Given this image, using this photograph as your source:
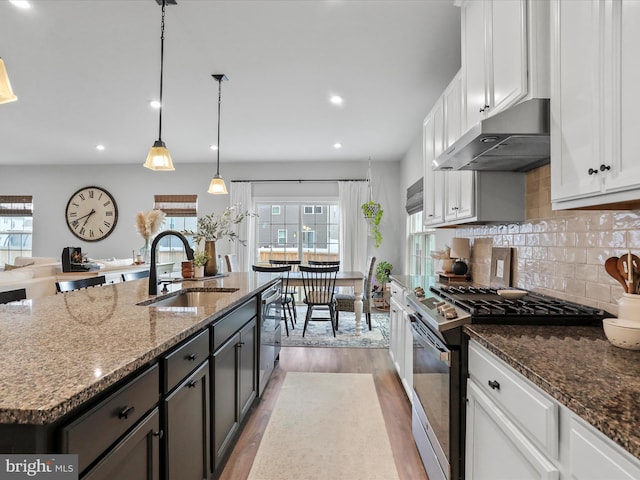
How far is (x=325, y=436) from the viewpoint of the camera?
227cm

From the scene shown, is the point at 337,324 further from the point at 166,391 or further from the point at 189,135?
the point at 166,391

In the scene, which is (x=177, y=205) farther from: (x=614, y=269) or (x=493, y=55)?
(x=614, y=269)

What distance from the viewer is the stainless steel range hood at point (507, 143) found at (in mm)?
1481

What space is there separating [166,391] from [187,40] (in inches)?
98.6

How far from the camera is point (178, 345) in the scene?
1.28m

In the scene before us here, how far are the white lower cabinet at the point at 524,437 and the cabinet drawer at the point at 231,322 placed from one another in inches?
43.7

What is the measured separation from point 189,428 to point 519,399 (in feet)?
3.81

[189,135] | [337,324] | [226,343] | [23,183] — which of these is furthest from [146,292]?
[23,183]

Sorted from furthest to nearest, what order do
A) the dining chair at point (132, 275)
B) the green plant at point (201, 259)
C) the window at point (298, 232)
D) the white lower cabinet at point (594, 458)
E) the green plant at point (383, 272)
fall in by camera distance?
the window at point (298, 232)
the green plant at point (383, 272)
the dining chair at point (132, 275)
the green plant at point (201, 259)
the white lower cabinet at point (594, 458)

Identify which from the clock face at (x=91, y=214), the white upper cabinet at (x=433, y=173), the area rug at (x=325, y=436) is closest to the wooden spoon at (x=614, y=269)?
the area rug at (x=325, y=436)

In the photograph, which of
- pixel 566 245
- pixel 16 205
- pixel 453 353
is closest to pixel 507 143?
pixel 566 245

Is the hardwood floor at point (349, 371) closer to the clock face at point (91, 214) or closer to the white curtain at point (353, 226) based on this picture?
the white curtain at point (353, 226)

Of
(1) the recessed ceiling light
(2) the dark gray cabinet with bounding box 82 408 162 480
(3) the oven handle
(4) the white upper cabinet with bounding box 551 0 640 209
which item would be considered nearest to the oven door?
(3) the oven handle

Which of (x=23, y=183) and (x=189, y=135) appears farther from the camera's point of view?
(x=23, y=183)
